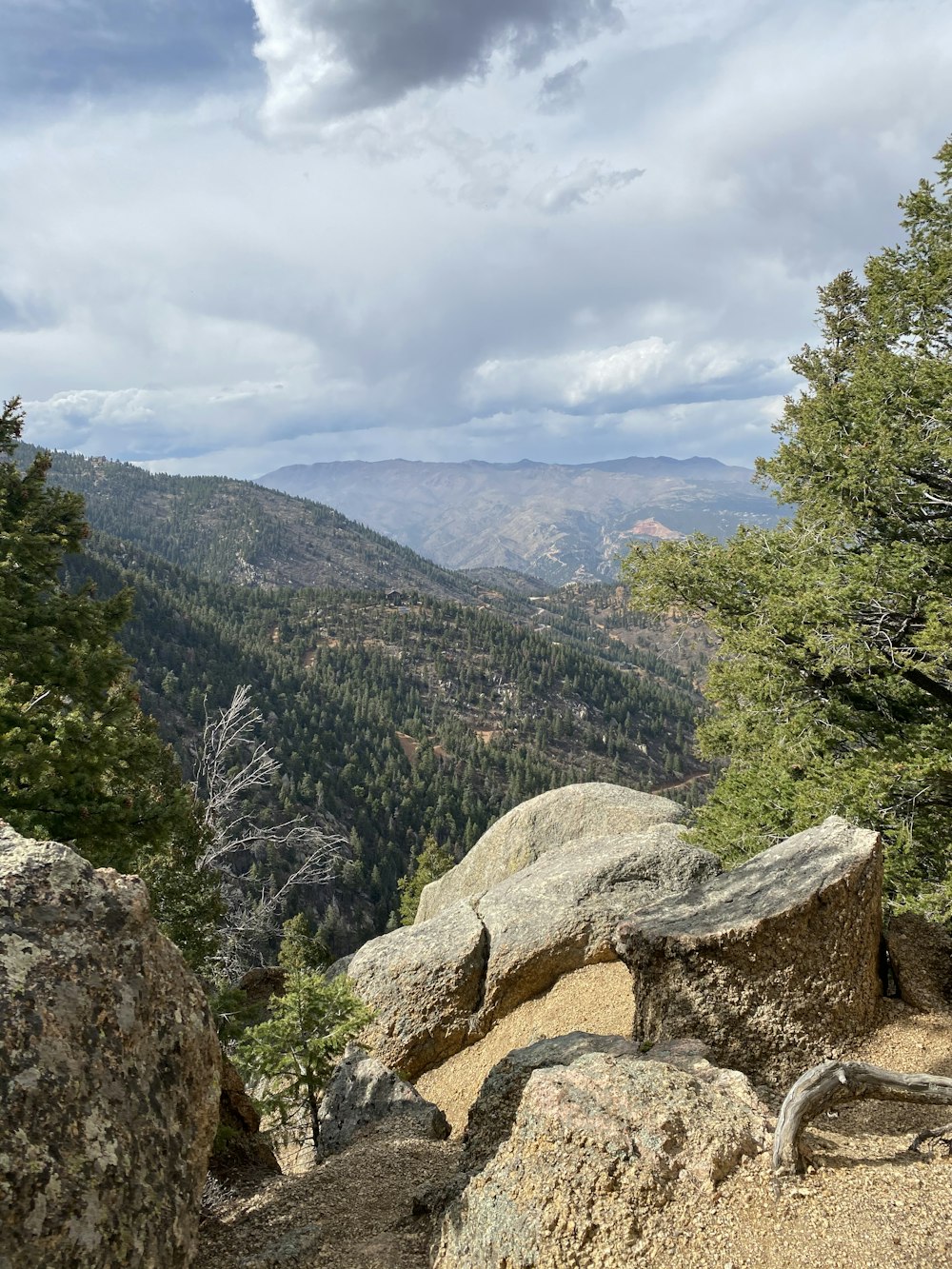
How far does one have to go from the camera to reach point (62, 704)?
14.9 m

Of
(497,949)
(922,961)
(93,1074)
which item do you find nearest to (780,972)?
(922,961)

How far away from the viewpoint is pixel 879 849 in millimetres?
12781

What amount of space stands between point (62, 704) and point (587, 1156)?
1371 centimetres

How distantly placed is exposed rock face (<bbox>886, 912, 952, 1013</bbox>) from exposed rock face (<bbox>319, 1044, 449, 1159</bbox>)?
32.6ft

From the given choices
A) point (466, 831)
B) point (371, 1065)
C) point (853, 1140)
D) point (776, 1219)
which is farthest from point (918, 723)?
point (466, 831)

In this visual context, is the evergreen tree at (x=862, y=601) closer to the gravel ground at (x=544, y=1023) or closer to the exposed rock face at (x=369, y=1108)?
the gravel ground at (x=544, y=1023)

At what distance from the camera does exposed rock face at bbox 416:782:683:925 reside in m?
29.1

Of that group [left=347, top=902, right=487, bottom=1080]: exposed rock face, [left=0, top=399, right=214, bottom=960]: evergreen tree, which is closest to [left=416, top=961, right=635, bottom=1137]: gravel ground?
[left=347, top=902, right=487, bottom=1080]: exposed rock face

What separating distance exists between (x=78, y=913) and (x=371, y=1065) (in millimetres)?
10288

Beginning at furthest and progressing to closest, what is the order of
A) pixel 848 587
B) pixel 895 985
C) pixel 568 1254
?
pixel 848 587
pixel 895 985
pixel 568 1254

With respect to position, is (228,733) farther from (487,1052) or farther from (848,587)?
(848,587)

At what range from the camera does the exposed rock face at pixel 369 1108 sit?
13266 mm

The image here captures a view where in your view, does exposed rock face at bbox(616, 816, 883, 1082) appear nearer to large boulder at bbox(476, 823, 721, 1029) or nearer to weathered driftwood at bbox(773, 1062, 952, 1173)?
weathered driftwood at bbox(773, 1062, 952, 1173)

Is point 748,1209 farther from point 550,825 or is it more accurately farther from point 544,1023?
point 550,825
